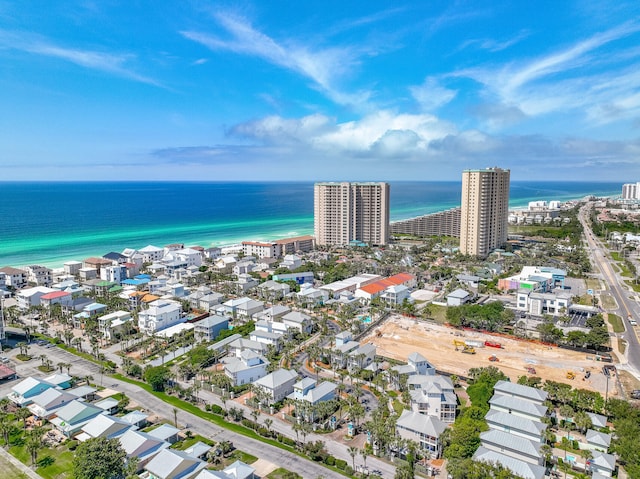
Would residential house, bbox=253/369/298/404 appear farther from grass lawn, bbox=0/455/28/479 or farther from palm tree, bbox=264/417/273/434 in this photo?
grass lawn, bbox=0/455/28/479

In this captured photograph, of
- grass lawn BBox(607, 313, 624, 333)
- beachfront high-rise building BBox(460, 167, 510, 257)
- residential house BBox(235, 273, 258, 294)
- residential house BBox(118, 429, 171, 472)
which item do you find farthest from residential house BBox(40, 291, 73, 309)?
beachfront high-rise building BBox(460, 167, 510, 257)

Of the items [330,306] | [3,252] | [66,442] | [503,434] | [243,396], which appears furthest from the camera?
[3,252]

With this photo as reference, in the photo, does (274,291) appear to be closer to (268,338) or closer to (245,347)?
(268,338)

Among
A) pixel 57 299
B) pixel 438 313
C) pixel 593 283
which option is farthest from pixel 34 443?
pixel 593 283

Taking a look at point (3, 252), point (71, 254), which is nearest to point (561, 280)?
point (71, 254)

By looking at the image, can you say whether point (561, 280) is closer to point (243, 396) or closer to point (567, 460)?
point (567, 460)

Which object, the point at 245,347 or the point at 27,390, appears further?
the point at 245,347
